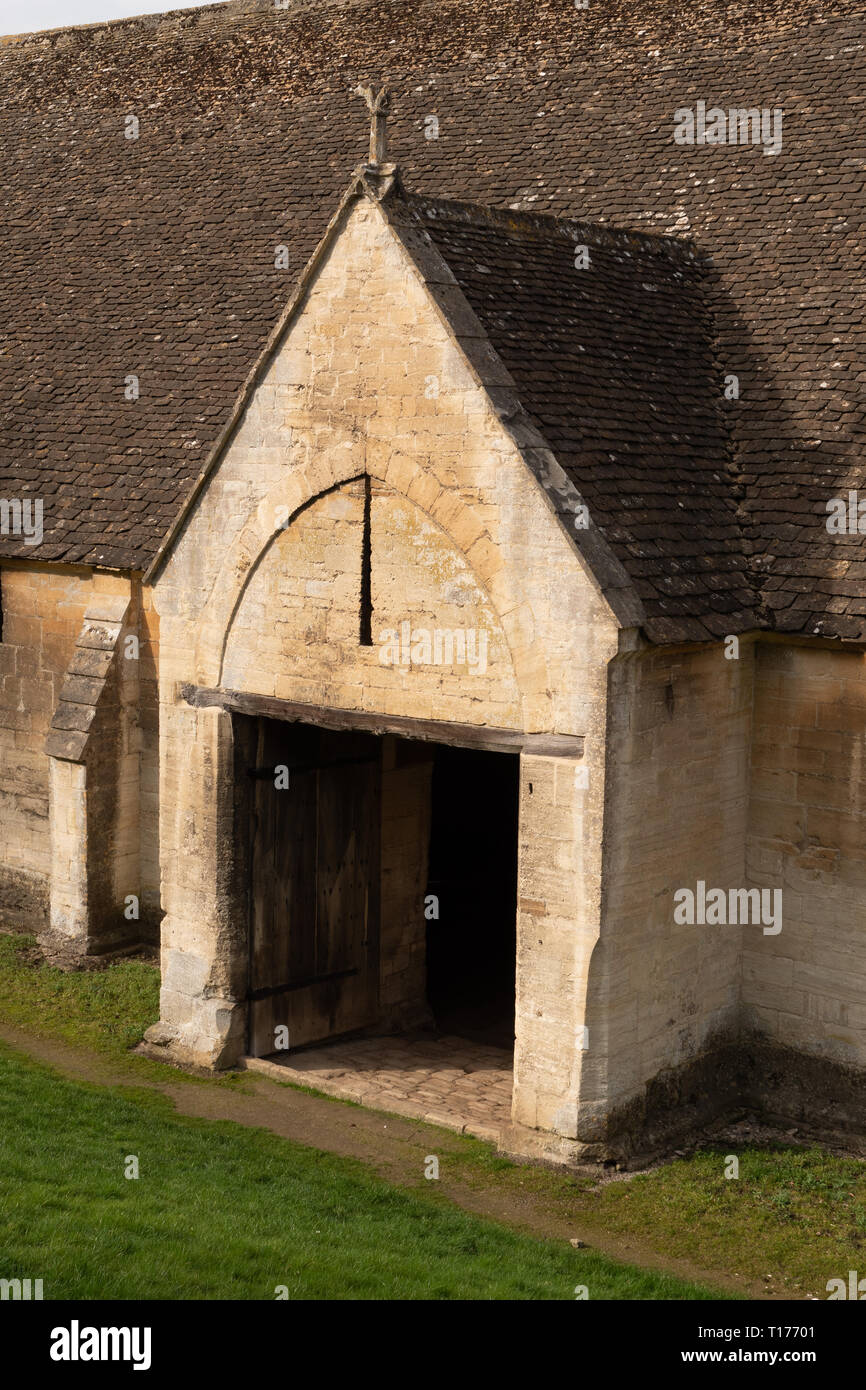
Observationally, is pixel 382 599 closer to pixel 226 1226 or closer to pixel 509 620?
pixel 509 620

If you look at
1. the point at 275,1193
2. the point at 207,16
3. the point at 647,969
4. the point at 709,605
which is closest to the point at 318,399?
the point at 709,605

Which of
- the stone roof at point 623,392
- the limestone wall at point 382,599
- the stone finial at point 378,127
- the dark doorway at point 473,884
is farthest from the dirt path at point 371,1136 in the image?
the stone finial at point 378,127

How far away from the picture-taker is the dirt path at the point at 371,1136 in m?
10.7

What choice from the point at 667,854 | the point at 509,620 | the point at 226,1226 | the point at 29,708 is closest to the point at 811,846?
the point at 667,854

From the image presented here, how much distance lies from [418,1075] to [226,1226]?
4260 mm

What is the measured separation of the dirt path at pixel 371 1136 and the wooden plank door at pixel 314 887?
927 millimetres

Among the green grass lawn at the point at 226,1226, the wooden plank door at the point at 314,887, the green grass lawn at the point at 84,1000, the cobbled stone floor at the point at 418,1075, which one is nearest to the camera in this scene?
the green grass lawn at the point at 226,1226

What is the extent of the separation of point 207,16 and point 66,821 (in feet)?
49.2

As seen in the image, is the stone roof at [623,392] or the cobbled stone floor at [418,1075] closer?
the stone roof at [623,392]

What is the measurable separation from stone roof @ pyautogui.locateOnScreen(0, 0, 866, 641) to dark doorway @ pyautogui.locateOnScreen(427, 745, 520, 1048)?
5424 millimetres

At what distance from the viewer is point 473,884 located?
65.0ft

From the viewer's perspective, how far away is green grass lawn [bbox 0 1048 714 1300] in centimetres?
887
